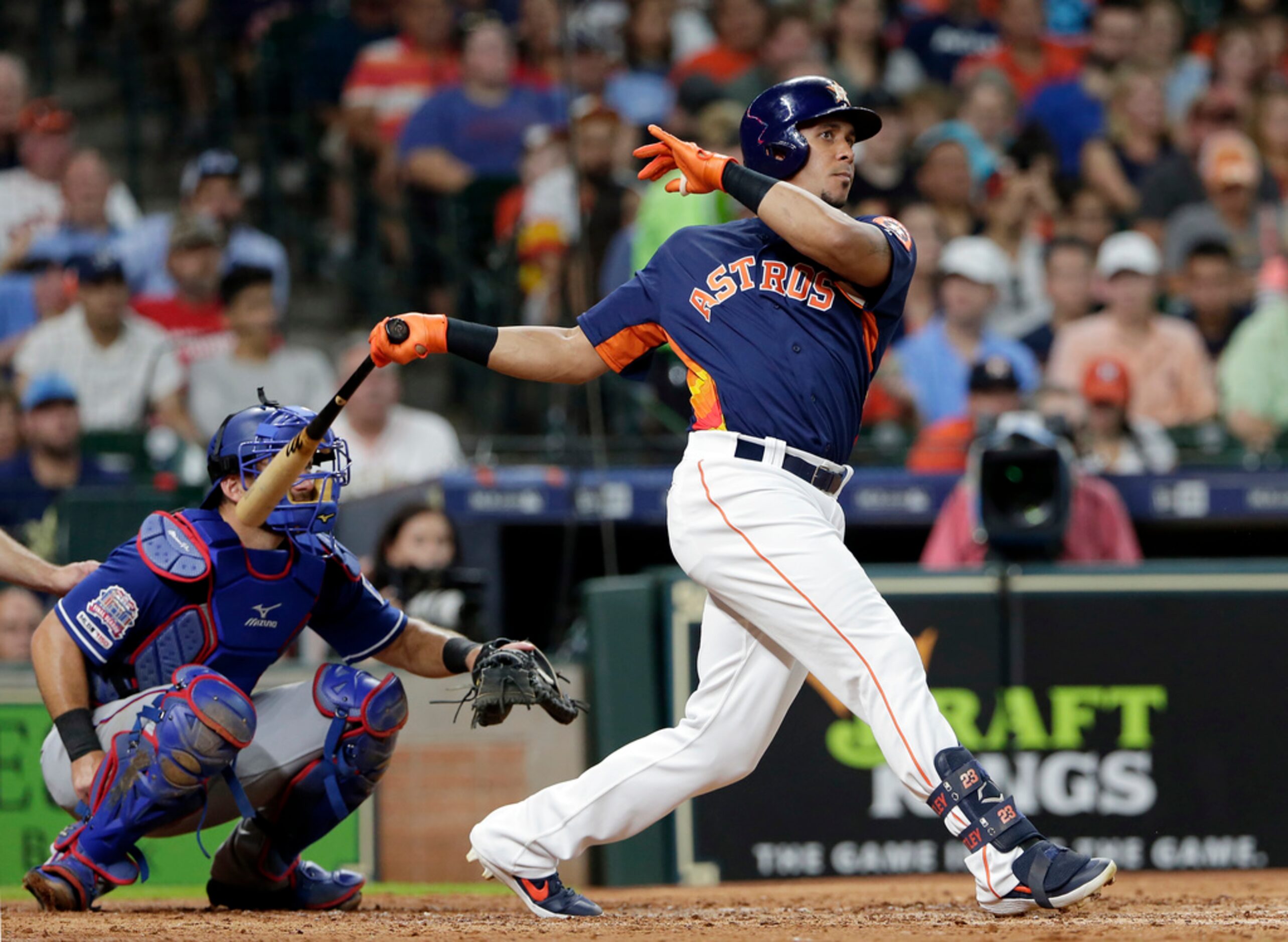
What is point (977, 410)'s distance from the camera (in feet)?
21.9

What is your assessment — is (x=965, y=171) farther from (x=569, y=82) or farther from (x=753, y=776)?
(x=753, y=776)

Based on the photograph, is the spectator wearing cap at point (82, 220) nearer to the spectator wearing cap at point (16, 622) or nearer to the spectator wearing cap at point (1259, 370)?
the spectator wearing cap at point (16, 622)

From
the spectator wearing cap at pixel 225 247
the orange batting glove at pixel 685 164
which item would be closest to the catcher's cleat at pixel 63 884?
the orange batting glove at pixel 685 164

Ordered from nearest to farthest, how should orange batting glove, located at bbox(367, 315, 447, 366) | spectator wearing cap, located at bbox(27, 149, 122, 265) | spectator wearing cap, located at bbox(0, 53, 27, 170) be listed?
orange batting glove, located at bbox(367, 315, 447, 366), spectator wearing cap, located at bbox(27, 149, 122, 265), spectator wearing cap, located at bbox(0, 53, 27, 170)

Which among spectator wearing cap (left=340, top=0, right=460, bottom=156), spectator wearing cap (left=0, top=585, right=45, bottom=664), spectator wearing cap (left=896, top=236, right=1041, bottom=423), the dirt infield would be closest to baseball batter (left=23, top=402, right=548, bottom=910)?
the dirt infield

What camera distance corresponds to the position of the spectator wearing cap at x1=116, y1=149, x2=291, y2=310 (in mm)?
8141

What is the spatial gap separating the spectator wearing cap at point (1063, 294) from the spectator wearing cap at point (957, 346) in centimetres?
17

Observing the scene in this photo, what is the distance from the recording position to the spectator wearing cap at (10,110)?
838cm

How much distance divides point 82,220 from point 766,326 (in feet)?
18.1

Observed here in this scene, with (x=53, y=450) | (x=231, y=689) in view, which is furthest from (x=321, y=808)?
(x=53, y=450)

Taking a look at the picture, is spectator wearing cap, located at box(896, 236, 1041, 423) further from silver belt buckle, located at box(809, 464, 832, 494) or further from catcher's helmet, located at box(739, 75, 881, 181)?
silver belt buckle, located at box(809, 464, 832, 494)

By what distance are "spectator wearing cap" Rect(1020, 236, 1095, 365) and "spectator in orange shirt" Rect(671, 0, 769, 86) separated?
233 cm

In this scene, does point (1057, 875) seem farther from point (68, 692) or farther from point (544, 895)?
point (68, 692)

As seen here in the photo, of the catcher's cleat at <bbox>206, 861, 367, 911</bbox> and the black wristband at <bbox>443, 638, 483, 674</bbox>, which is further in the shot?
the catcher's cleat at <bbox>206, 861, 367, 911</bbox>
